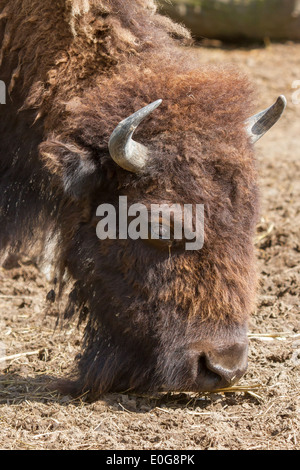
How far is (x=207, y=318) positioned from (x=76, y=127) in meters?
1.44

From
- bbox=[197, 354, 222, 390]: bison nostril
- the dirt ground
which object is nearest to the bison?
bbox=[197, 354, 222, 390]: bison nostril

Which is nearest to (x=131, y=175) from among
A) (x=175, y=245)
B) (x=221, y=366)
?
(x=175, y=245)

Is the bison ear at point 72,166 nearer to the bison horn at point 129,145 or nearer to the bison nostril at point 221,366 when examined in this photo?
the bison horn at point 129,145

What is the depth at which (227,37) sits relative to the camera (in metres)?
14.3

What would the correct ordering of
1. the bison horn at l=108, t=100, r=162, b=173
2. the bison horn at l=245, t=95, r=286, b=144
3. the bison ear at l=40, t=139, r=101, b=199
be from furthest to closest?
1. the bison horn at l=245, t=95, r=286, b=144
2. the bison ear at l=40, t=139, r=101, b=199
3. the bison horn at l=108, t=100, r=162, b=173

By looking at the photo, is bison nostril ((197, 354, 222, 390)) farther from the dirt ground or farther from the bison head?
the dirt ground

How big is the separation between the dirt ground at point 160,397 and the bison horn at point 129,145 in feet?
3.60

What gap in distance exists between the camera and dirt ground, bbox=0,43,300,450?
3.96 meters

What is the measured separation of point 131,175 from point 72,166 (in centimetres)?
37

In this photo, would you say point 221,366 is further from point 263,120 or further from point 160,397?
point 263,120

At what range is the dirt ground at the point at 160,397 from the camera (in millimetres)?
3959

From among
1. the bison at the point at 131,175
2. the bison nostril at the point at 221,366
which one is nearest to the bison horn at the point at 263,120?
the bison at the point at 131,175

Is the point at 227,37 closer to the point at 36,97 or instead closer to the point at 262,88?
the point at 262,88
